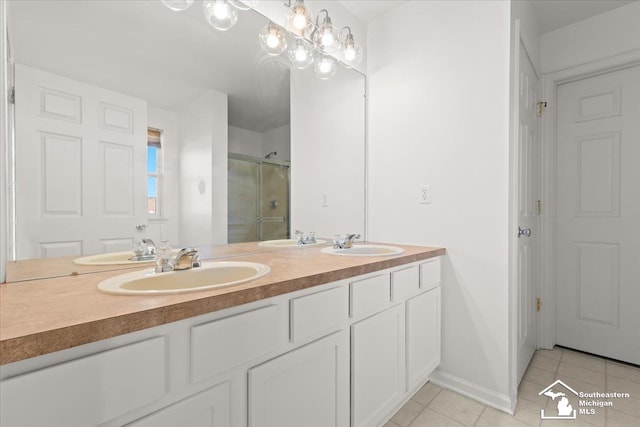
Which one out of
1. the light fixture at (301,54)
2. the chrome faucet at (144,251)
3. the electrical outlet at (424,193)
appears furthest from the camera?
→ the electrical outlet at (424,193)

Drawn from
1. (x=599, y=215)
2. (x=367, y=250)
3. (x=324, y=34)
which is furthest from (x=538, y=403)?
(x=324, y=34)

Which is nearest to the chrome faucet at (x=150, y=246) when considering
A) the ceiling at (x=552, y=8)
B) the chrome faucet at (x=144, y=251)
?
the chrome faucet at (x=144, y=251)

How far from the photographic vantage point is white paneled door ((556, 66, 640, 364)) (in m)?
2.03

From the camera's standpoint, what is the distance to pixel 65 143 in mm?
993

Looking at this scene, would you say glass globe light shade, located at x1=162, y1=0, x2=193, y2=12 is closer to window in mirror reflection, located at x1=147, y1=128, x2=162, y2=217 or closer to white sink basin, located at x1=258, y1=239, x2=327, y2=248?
window in mirror reflection, located at x1=147, y1=128, x2=162, y2=217

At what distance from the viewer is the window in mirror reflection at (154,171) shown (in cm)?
119

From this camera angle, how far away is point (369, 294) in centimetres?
128

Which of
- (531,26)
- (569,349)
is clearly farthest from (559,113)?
(569,349)

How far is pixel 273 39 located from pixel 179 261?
1.28 m

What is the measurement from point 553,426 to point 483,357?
0.39 metres

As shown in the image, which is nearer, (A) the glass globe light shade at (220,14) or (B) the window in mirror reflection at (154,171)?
(B) the window in mirror reflection at (154,171)

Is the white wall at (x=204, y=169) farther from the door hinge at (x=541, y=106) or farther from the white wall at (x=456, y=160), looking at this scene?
the door hinge at (x=541, y=106)

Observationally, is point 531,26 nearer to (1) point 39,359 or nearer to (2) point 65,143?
(2) point 65,143

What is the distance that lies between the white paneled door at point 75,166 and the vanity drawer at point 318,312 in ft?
2.34
